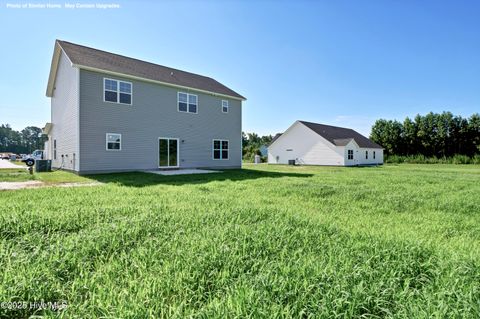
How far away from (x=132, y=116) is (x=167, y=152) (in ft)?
9.65

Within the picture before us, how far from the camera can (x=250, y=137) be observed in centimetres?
6544

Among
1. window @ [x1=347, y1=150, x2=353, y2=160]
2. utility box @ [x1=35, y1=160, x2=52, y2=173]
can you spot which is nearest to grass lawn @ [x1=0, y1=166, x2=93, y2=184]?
utility box @ [x1=35, y1=160, x2=52, y2=173]

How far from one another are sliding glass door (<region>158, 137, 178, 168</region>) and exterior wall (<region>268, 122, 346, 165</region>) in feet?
64.5

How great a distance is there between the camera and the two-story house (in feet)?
41.6

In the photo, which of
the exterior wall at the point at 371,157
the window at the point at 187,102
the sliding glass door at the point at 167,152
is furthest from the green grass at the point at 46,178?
the exterior wall at the point at 371,157

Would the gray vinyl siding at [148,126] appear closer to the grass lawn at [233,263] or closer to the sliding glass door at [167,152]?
the sliding glass door at [167,152]

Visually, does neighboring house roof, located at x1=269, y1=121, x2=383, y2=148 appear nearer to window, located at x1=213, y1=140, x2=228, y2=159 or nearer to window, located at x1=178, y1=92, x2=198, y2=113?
window, located at x1=213, y1=140, x2=228, y2=159

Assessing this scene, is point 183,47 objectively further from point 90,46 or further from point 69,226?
point 69,226

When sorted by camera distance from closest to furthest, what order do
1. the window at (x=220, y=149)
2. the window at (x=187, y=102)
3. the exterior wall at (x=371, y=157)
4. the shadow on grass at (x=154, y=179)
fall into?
the shadow on grass at (x=154, y=179) → the window at (x=187, y=102) → the window at (x=220, y=149) → the exterior wall at (x=371, y=157)

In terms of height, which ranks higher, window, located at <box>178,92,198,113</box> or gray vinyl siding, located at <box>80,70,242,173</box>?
window, located at <box>178,92,198,113</box>

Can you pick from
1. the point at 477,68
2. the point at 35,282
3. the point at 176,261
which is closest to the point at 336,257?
the point at 176,261

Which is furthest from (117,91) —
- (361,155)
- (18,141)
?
(18,141)

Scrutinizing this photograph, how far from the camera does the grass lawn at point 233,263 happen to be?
1859 mm

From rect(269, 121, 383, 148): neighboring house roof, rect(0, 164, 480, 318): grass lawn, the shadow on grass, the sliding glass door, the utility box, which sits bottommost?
rect(0, 164, 480, 318): grass lawn
